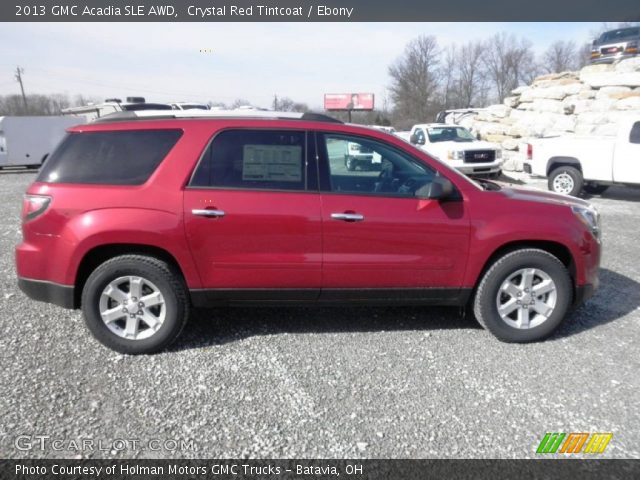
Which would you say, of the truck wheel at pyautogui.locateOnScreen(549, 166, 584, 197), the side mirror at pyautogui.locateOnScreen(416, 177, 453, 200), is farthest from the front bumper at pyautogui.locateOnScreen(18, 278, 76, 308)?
the truck wheel at pyautogui.locateOnScreen(549, 166, 584, 197)

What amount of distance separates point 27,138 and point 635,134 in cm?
2188

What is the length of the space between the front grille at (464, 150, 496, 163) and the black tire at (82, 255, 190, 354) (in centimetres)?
1122

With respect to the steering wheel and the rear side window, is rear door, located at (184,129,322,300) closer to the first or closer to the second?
the rear side window

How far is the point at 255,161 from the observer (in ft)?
11.4

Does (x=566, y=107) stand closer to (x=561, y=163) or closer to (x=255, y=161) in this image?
(x=561, y=163)

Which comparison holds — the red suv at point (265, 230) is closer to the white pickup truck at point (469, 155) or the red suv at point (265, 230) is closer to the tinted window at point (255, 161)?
the tinted window at point (255, 161)

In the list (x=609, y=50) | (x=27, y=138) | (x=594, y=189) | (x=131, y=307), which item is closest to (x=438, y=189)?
(x=131, y=307)

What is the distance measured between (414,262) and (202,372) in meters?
1.80

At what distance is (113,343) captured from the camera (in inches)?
135

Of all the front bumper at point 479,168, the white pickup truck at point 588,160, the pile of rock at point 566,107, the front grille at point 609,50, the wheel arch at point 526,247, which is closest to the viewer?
the wheel arch at point 526,247

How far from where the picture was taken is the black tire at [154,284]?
3340 mm

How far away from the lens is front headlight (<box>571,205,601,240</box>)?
3.70m

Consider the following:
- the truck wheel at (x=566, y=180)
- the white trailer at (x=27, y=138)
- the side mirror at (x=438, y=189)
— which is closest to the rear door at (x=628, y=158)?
the truck wheel at (x=566, y=180)

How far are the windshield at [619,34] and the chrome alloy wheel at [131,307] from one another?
75.7 feet
